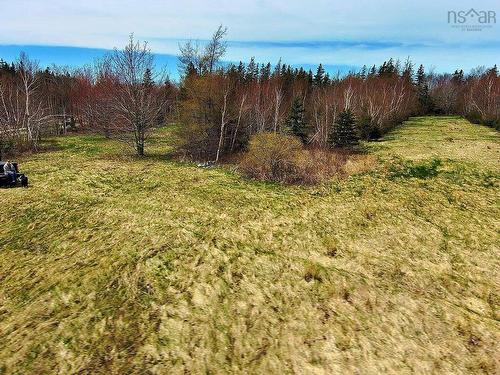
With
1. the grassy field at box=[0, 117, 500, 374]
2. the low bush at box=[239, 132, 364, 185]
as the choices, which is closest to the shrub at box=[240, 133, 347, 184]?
the low bush at box=[239, 132, 364, 185]

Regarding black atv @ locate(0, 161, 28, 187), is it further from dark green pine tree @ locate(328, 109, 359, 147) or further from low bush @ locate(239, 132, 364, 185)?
dark green pine tree @ locate(328, 109, 359, 147)

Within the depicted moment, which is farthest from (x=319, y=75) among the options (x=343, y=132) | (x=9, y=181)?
(x=9, y=181)

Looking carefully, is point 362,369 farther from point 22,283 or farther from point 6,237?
point 6,237

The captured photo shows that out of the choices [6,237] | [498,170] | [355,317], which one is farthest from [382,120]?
[6,237]

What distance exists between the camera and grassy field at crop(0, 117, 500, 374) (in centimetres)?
783

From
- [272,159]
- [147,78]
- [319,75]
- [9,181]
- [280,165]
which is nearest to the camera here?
[9,181]

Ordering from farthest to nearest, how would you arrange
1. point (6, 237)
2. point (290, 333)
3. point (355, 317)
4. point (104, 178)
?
point (104, 178)
point (6, 237)
point (355, 317)
point (290, 333)

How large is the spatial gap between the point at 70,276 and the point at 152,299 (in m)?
2.92

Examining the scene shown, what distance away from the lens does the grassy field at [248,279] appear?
25.7 ft

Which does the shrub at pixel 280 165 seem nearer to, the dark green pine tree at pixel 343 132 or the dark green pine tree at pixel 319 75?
the dark green pine tree at pixel 343 132

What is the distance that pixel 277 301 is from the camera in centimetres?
964

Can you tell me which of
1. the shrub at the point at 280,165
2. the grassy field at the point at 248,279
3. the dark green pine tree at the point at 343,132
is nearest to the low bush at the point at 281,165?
the shrub at the point at 280,165

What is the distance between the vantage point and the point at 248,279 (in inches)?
415

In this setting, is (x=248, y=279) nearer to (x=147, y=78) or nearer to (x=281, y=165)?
(x=281, y=165)
